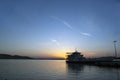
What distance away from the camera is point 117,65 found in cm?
7581

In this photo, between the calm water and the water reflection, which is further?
the water reflection

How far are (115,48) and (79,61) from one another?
36.3 meters

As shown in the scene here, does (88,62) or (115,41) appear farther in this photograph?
(88,62)

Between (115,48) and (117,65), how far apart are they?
1659cm

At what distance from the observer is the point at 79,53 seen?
438 feet

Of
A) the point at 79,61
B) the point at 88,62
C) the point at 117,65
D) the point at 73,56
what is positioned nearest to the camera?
the point at 117,65

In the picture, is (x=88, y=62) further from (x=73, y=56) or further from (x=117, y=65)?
(x=117, y=65)

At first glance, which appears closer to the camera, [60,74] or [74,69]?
[60,74]

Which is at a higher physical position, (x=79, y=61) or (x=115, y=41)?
(x=115, y=41)

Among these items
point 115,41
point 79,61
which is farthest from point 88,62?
point 115,41

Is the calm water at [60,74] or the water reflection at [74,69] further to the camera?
the water reflection at [74,69]

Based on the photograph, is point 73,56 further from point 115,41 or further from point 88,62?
point 115,41

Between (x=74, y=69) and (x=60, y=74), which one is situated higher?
(x=74, y=69)

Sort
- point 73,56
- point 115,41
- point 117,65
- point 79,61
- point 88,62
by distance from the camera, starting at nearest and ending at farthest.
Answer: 1. point 117,65
2. point 115,41
3. point 88,62
4. point 79,61
5. point 73,56
